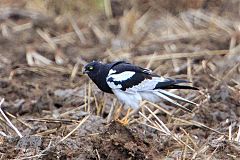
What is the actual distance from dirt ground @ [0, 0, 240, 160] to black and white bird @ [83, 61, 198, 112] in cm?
19

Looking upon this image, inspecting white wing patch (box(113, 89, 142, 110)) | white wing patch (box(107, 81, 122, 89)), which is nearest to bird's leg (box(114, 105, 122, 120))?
white wing patch (box(113, 89, 142, 110))

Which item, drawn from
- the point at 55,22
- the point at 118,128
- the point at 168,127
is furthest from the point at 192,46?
the point at 118,128

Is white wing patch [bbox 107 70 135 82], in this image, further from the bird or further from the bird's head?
the bird's head

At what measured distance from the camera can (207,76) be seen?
6988mm

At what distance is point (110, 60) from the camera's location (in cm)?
786

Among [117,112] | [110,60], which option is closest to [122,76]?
[117,112]

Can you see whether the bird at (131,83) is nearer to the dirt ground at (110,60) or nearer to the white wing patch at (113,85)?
the white wing patch at (113,85)

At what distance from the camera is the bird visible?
5.21 meters

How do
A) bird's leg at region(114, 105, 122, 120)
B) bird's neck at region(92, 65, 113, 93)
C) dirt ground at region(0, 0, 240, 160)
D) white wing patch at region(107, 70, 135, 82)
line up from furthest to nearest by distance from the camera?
bird's leg at region(114, 105, 122, 120) < bird's neck at region(92, 65, 113, 93) < white wing patch at region(107, 70, 135, 82) < dirt ground at region(0, 0, 240, 160)

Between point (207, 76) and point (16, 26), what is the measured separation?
3227 mm

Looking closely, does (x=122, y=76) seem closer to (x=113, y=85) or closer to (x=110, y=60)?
(x=113, y=85)

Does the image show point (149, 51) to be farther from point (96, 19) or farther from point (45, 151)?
point (45, 151)

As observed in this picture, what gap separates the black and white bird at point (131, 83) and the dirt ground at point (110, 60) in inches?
7.4

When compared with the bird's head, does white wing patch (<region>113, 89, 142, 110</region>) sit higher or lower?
lower
